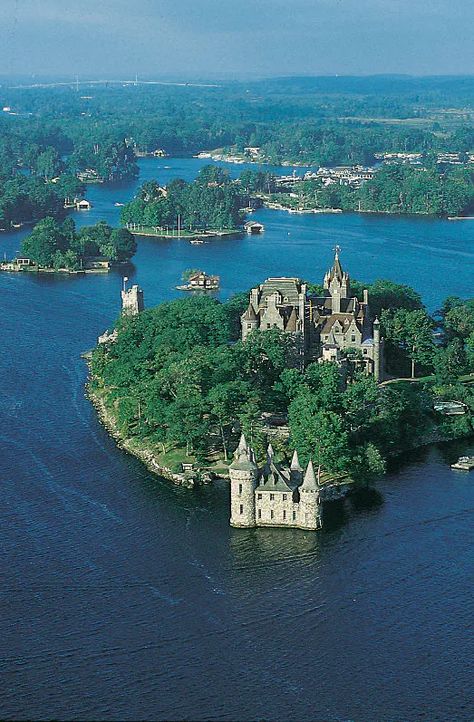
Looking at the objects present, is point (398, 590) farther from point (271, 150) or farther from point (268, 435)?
point (271, 150)

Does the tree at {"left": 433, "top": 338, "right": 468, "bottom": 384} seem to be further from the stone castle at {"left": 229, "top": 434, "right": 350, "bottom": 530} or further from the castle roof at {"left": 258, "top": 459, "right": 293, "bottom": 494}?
the castle roof at {"left": 258, "top": 459, "right": 293, "bottom": 494}

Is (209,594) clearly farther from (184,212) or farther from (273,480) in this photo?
(184,212)

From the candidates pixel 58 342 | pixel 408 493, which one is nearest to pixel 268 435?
pixel 408 493

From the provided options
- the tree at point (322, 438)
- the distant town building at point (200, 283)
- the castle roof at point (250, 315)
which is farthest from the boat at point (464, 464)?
the distant town building at point (200, 283)

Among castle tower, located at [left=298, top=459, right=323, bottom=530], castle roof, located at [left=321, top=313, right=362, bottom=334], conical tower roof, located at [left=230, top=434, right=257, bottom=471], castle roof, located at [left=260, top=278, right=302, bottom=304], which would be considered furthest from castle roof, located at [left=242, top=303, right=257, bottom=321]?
castle tower, located at [left=298, top=459, right=323, bottom=530]

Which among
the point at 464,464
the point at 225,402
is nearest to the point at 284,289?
the point at 225,402
